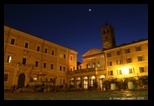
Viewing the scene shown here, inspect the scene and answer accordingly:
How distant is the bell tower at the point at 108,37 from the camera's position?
157ft

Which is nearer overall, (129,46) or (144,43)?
(144,43)

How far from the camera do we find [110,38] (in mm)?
47875

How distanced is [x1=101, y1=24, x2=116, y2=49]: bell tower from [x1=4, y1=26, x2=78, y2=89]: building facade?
18296 millimetres

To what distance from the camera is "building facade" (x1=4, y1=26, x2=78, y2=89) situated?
74.7 ft

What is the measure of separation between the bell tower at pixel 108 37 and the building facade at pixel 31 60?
1830 centimetres

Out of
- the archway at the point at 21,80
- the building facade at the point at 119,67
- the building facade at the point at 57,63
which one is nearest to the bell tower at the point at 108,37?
the building facade at the point at 57,63


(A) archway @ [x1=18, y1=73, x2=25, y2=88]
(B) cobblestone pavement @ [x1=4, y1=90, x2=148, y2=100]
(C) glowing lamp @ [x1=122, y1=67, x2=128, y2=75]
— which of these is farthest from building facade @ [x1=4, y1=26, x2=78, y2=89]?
(C) glowing lamp @ [x1=122, y1=67, x2=128, y2=75]

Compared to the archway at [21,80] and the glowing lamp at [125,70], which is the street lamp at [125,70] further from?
the archway at [21,80]

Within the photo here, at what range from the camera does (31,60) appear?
2633cm

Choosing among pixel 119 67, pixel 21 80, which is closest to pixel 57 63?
pixel 21 80

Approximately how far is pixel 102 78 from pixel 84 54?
14126 millimetres

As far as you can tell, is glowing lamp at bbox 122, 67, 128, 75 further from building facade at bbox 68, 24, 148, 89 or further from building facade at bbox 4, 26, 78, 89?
building facade at bbox 4, 26, 78, 89
